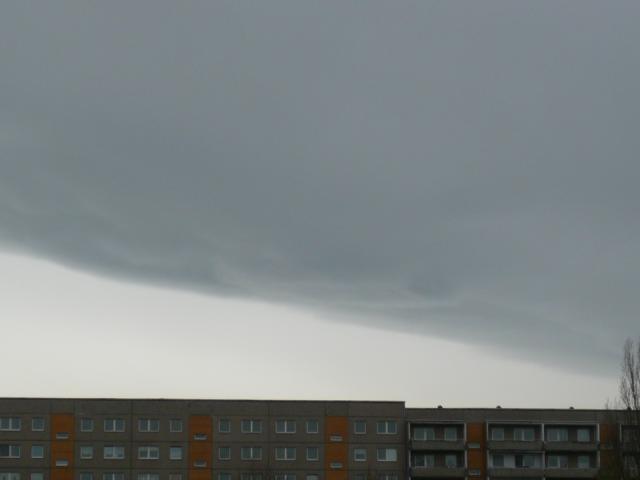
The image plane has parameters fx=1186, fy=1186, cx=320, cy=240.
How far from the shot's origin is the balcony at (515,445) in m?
120

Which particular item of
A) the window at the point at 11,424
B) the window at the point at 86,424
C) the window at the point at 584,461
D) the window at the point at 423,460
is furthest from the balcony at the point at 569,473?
the window at the point at 11,424

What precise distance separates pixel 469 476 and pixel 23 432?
150ft

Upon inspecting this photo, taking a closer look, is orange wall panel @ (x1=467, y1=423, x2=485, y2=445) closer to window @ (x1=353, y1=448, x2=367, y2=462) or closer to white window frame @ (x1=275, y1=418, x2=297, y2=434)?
window @ (x1=353, y1=448, x2=367, y2=462)

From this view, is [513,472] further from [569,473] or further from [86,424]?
[86,424]

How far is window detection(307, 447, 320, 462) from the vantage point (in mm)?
123125

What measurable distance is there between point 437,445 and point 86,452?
1421 inches

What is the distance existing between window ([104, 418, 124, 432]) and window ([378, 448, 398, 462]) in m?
26.9

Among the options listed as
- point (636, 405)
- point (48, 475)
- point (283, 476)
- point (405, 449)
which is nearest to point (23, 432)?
point (48, 475)

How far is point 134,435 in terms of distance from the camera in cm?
12256

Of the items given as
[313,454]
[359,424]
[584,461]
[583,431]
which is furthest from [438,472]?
[583,431]

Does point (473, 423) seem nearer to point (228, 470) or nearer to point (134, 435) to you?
point (228, 470)

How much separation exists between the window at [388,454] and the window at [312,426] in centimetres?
689

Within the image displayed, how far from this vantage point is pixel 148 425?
123 m

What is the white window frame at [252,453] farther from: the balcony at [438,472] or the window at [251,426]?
the balcony at [438,472]
